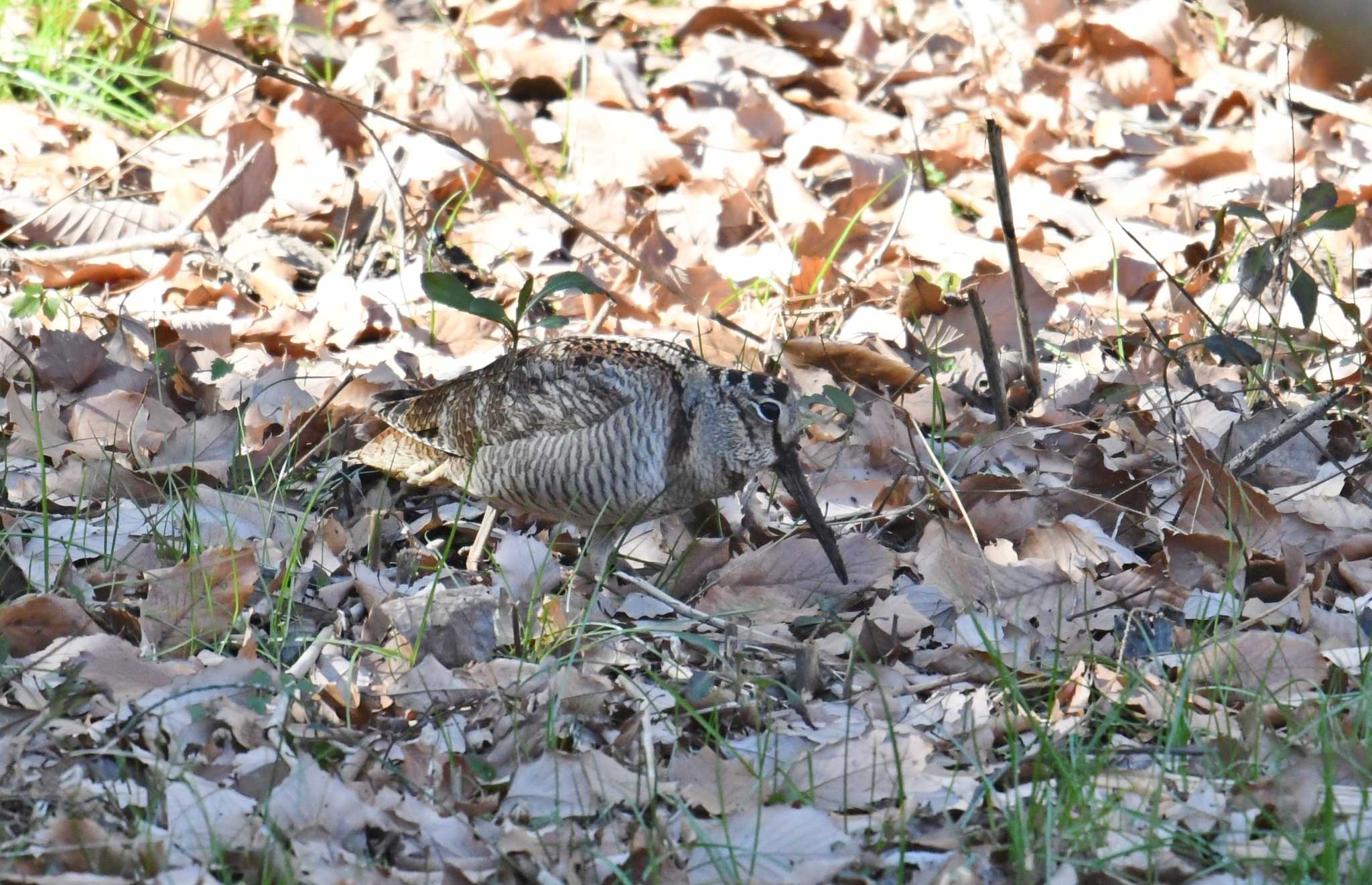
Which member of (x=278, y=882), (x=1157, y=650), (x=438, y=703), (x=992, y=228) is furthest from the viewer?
(x=992, y=228)

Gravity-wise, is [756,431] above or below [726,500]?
above

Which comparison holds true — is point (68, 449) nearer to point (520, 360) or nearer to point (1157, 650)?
point (520, 360)

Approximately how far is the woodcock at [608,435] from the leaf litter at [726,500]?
0.19 metres

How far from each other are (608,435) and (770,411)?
0.44 meters

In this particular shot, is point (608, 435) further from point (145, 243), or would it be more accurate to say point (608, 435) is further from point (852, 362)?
point (145, 243)

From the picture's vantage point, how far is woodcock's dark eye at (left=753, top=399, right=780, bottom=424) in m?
4.10

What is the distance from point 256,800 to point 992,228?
4.03 metres

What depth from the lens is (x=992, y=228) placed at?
5898 millimetres

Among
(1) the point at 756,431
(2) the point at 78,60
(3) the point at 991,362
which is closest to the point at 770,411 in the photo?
(1) the point at 756,431

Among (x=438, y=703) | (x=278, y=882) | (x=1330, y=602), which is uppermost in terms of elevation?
(x=278, y=882)

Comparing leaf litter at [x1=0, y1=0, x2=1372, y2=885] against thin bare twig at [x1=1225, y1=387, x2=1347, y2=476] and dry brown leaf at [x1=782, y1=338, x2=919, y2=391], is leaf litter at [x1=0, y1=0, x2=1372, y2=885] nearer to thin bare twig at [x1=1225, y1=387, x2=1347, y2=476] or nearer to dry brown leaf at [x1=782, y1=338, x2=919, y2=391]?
dry brown leaf at [x1=782, y1=338, x2=919, y2=391]

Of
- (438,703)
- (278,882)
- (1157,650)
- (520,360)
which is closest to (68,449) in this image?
A: (520,360)

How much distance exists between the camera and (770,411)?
411 centimetres

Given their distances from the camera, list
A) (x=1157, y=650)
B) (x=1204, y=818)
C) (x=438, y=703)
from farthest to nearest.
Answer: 1. (x=1157, y=650)
2. (x=438, y=703)
3. (x=1204, y=818)
